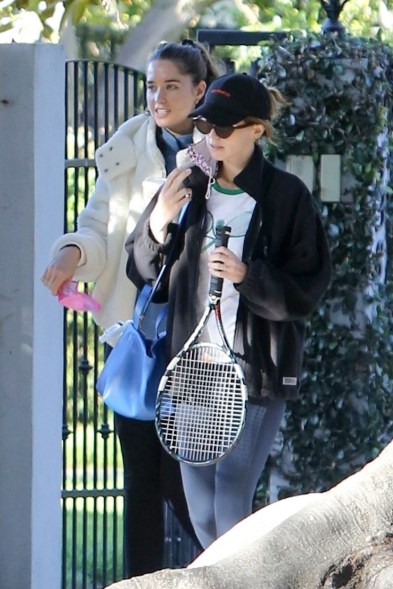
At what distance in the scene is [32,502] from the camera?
5.23 meters

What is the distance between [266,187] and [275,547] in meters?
2.15

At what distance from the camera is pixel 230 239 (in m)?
4.69

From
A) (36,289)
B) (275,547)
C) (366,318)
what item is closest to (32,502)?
(36,289)

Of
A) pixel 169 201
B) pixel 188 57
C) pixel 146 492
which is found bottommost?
pixel 146 492

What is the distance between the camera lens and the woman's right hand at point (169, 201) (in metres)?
4.64

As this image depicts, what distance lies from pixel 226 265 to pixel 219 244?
0.28 ft

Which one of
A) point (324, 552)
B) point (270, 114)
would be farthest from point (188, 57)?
point (324, 552)

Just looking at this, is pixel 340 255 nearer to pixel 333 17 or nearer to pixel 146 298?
pixel 333 17

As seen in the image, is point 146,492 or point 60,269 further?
point 146,492

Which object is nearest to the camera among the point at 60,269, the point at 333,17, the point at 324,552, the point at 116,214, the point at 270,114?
the point at 324,552

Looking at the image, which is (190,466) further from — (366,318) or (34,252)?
(366,318)

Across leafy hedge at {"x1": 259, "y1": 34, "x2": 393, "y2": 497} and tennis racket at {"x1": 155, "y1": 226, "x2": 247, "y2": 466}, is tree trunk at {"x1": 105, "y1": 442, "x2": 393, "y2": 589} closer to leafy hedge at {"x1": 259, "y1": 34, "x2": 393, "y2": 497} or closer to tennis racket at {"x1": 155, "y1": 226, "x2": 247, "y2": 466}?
tennis racket at {"x1": 155, "y1": 226, "x2": 247, "y2": 466}

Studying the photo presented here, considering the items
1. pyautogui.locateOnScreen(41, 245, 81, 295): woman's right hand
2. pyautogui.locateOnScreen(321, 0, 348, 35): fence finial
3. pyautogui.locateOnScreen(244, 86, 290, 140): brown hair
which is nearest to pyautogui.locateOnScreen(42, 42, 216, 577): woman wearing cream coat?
pyautogui.locateOnScreen(41, 245, 81, 295): woman's right hand

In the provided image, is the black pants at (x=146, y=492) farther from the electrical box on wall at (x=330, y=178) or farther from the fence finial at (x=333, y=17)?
the fence finial at (x=333, y=17)
